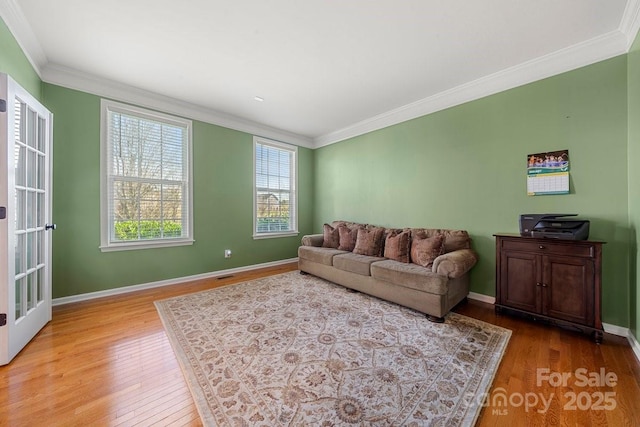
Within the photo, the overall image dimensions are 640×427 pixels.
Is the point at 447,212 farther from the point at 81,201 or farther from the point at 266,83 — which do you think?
the point at 81,201

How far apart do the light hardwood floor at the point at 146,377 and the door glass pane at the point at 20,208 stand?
3.30ft

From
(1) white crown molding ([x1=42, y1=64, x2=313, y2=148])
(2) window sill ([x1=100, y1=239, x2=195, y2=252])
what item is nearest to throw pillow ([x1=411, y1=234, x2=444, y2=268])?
(2) window sill ([x1=100, y1=239, x2=195, y2=252])

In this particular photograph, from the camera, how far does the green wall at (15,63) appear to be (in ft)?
6.36

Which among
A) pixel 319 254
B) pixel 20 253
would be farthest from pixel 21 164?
pixel 319 254

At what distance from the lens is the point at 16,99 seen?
194 cm

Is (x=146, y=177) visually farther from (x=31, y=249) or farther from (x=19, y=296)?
(x=19, y=296)

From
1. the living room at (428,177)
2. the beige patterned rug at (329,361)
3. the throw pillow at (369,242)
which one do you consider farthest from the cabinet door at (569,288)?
the throw pillow at (369,242)

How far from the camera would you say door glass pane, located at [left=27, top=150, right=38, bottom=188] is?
6.98ft

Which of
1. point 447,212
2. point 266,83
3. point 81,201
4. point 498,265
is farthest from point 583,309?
point 81,201

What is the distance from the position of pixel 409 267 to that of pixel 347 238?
4.42ft

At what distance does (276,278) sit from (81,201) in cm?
270

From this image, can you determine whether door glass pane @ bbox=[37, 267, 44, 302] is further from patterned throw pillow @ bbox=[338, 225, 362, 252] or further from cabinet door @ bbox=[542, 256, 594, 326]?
cabinet door @ bbox=[542, 256, 594, 326]

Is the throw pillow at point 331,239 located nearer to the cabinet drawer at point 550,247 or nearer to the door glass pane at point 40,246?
the cabinet drawer at point 550,247

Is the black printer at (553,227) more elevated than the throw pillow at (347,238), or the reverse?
A: the black printer at (553,227)
